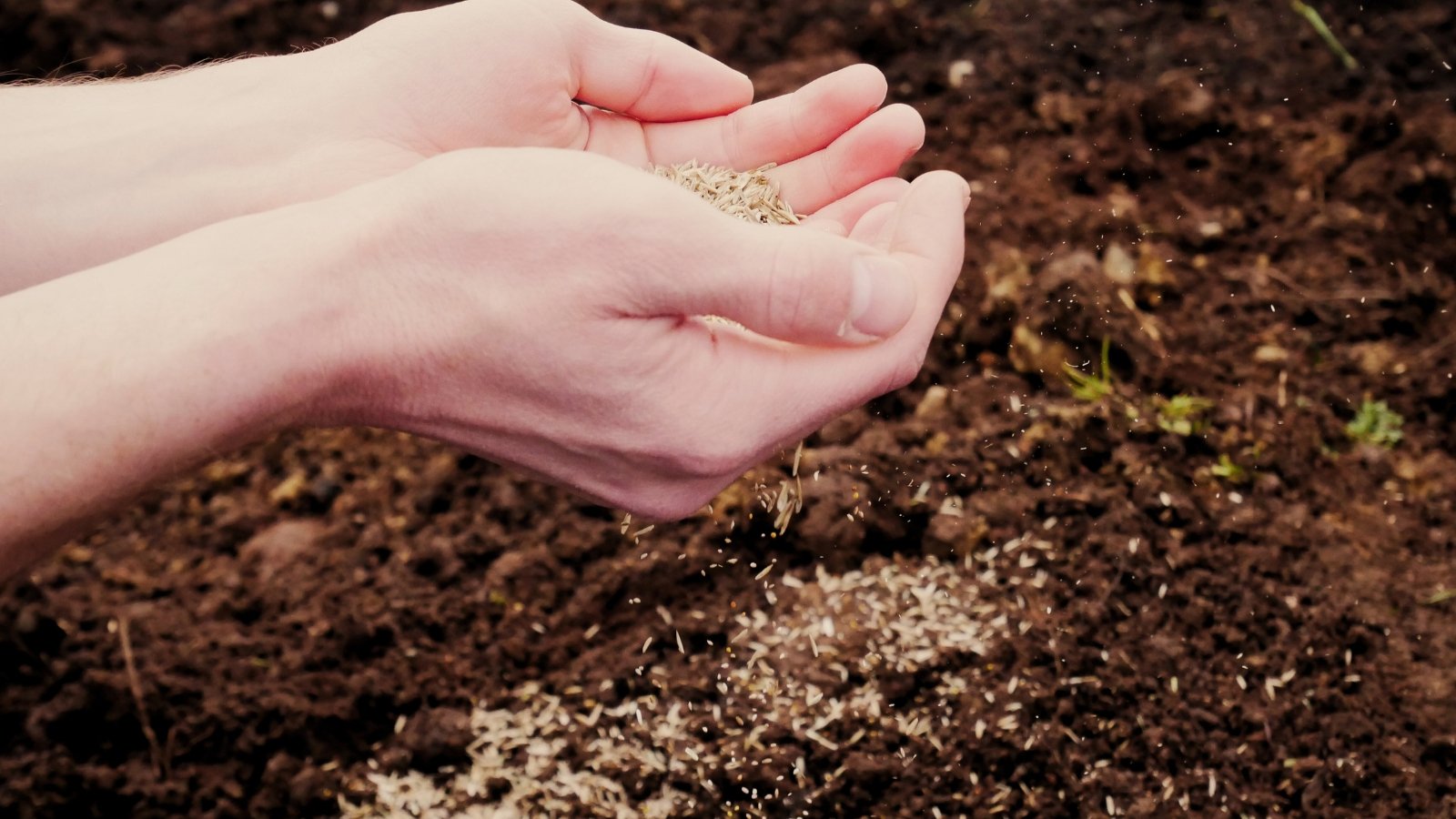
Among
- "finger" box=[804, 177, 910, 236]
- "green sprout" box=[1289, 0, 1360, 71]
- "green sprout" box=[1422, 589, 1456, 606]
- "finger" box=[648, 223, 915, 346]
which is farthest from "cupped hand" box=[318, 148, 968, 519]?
"green sprout" box=[1289, 0, 1360, 71]

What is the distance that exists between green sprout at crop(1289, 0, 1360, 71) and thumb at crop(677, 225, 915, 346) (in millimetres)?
2321

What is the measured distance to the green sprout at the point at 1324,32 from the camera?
3160 mm

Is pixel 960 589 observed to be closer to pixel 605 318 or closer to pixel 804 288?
pixel 804 288

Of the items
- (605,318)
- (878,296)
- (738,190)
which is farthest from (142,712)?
(878,296)

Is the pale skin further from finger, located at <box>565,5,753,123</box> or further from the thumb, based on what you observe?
finger, located at <box>565,5,753,123</box>

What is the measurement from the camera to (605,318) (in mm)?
1555

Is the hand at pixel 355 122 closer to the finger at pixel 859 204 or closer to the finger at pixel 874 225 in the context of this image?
the finger at pixel 859 204

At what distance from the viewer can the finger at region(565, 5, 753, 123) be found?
2219mm

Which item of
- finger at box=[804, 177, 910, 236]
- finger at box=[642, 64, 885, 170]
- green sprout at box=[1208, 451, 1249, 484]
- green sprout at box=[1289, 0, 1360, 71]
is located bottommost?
green sprout at box=[1208, 451, 1249, 484]

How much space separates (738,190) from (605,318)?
76 centimetres

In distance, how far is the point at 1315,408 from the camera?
252 cm

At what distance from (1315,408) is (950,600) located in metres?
1.04

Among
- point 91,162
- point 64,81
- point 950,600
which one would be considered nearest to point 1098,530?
point 950,600

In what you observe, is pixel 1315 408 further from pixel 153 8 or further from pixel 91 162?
pixel 153 8
